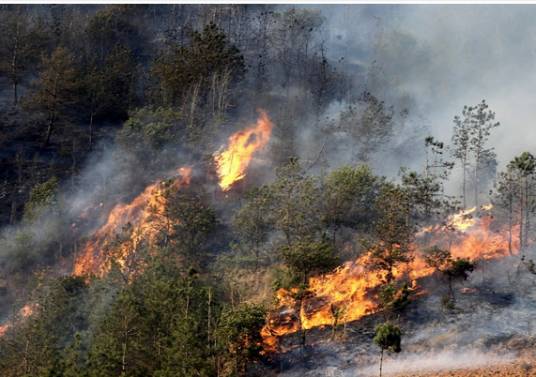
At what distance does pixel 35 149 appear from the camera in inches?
3189

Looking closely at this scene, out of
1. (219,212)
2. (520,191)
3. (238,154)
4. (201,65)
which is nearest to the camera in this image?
(520,191)

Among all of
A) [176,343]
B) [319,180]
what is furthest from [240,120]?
[176,343]

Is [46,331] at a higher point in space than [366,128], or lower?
lower

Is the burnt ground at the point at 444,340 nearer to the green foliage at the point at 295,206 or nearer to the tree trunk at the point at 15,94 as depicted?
the green foliage at the point at 295,206

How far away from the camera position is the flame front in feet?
237

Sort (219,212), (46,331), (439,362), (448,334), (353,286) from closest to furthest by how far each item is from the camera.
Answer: (439,362) < (448,334) < (46,331) < (353,286) < (219,212)

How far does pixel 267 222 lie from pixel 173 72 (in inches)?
1118

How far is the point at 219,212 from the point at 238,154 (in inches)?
315

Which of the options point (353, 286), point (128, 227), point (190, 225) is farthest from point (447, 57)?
point (353, 286)

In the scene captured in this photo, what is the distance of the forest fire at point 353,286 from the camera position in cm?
4762

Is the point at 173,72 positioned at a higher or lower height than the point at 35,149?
higher

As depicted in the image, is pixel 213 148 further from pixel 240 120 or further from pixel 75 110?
pixel 75 110

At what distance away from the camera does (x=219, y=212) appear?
2749 inches

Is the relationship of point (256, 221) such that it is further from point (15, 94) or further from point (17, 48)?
point (17, 48)
